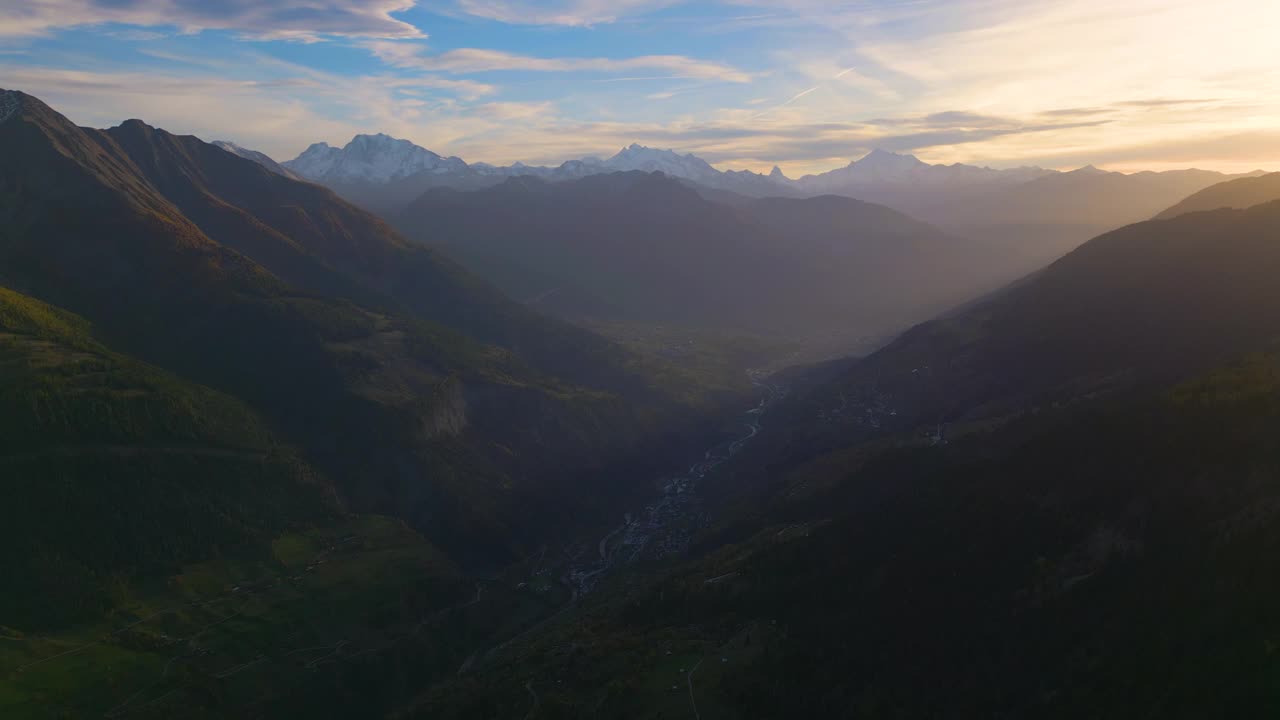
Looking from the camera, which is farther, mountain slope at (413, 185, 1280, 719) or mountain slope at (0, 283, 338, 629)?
mountain slope at (0, 283, 338, 629)

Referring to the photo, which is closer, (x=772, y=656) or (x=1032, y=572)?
(x=1032, y=572)

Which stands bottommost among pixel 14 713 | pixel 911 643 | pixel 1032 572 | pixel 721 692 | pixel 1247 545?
pixel 14 713

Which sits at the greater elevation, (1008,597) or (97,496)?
(1008,597)

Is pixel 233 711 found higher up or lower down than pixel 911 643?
lower down

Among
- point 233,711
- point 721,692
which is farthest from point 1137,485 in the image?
point 233,711

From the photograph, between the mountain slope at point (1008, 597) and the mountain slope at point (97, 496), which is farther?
the mountain slope at point (97, 496)

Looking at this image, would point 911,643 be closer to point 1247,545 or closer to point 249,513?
point 1247,545

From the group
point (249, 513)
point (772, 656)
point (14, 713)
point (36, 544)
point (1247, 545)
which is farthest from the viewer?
point (249, 513)

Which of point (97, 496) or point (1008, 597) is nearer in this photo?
point (1008, 597)

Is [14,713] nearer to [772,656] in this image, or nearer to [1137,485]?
[772,656]

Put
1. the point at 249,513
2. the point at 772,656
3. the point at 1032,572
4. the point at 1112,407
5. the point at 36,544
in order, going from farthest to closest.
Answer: the point at 249,513 → the point at 36,544 → the point at 1112,407 → the point at 772,656 → the point at 1032,572
